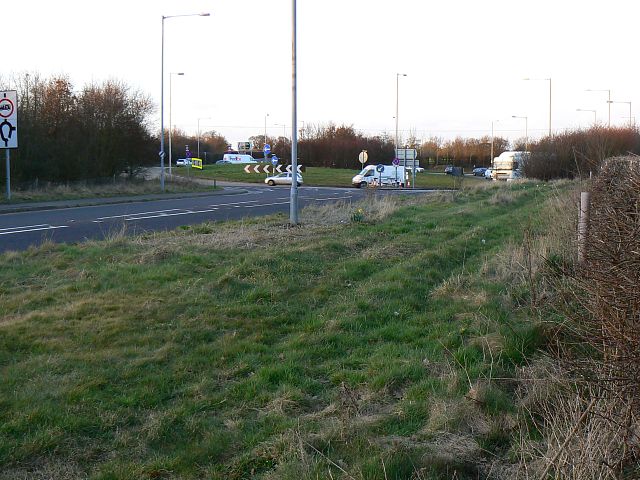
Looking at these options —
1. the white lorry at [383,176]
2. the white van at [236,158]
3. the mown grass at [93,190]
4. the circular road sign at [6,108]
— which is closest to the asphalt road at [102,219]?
the mown grass at [93,190]

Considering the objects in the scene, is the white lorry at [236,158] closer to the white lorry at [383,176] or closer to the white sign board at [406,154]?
the white lorry at [383,176]

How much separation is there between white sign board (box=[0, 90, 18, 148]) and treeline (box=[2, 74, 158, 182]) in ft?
17.9

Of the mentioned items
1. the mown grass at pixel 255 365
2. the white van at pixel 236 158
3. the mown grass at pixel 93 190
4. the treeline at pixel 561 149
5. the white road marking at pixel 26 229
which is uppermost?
the white van at pixel 236 158

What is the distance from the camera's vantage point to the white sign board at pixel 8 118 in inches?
1139

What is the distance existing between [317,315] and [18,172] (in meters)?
29.6

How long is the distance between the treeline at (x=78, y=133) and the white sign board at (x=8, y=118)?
5441 mm

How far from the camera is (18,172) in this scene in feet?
113

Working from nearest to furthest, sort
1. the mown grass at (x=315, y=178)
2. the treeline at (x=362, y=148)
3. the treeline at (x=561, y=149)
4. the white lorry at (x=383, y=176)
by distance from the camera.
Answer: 1. the treeline at (x=561, y=149)
2. the white lorry at (x=383, y=176)
3. the mown grass at (x=315, y=178)
4. the treeline at (x=362, y=148)

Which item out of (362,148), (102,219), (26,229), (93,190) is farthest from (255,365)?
(362,148)

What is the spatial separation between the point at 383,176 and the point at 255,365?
5115 cm

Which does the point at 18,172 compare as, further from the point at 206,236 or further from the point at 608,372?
the point at 608,372

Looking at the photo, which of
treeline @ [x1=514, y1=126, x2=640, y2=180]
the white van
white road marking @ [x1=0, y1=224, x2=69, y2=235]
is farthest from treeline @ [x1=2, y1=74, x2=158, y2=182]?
the white van

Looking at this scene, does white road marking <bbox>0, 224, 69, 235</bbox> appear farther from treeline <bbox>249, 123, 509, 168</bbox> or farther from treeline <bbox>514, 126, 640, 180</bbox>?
treeline <bbox>249, 123, 509, 168</bbox>

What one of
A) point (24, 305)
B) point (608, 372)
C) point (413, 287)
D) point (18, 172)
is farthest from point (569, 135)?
point (608, 372)
